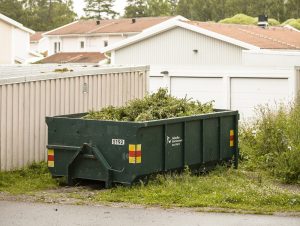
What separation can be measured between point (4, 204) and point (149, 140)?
110 inches

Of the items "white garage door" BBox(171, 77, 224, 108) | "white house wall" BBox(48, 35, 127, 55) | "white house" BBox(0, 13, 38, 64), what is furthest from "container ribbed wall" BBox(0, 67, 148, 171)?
"white house wall" BBox(48, 35, 127, 55)

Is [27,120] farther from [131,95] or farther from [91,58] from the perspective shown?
[91,58]

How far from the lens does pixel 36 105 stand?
1582cm

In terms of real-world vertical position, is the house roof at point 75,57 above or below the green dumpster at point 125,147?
above

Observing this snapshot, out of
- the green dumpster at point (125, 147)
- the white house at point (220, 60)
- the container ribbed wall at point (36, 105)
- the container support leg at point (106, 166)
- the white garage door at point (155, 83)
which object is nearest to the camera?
the green dumpster at point (125, 147)

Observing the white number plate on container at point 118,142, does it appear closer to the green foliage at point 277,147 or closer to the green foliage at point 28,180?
the green foliage at point 28,180

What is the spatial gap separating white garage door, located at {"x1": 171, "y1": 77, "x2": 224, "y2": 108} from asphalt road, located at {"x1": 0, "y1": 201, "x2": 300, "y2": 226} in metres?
12.5

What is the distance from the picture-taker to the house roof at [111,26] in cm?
6849

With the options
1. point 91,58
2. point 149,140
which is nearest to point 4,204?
point 149,140

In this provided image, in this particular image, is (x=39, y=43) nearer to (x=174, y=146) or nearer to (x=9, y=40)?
(x=9, y=40)

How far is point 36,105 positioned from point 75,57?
5080 centimetres

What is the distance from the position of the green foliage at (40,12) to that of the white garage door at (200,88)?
7906 centimetres

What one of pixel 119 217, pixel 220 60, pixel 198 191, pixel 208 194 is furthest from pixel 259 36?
pixel 119 217

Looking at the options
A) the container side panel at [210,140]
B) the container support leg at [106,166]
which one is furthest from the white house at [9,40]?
the container support leg at [106,166]
